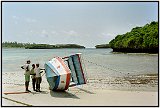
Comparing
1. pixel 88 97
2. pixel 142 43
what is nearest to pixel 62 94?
pixel 88 97

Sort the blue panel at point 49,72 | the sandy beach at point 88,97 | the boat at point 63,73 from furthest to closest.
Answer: the blue panel at point 49,72 → the boat at point 63,73 → the sandy beach at point 88,97

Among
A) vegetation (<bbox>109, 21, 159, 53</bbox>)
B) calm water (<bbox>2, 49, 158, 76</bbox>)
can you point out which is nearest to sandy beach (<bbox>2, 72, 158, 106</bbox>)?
calm water (<bbox>2, 49, 158, 76</bbox>)

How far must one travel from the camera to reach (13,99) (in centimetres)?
1072

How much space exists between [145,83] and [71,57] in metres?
4.37

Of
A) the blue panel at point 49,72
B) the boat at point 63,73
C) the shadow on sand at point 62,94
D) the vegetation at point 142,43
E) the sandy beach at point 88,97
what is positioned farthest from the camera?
the vegetation at point 142,43

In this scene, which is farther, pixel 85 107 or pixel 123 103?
pixel 123 103

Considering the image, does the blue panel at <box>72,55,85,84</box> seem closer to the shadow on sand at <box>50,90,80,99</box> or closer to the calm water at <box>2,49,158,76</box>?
the shadow on sand at <box>50,90,80,99</box>

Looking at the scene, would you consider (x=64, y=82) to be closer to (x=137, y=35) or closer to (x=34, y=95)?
(x=34, y=95)

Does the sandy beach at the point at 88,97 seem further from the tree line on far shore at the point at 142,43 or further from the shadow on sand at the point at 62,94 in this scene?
the tree line on far shore at the point at 142,43

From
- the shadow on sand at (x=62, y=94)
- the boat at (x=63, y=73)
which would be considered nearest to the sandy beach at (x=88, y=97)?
the shadow on sand at (x=62, y=94)

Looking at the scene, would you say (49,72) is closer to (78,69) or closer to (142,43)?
(78,69)

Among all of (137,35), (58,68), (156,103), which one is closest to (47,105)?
(58,68)

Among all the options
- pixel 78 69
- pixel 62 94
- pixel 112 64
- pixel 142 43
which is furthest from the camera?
Answer: pixel 142 43

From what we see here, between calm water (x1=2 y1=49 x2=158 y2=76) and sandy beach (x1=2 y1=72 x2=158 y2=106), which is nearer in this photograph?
sandy beach (x1=2 y1=72 x2=158 y2=106)
